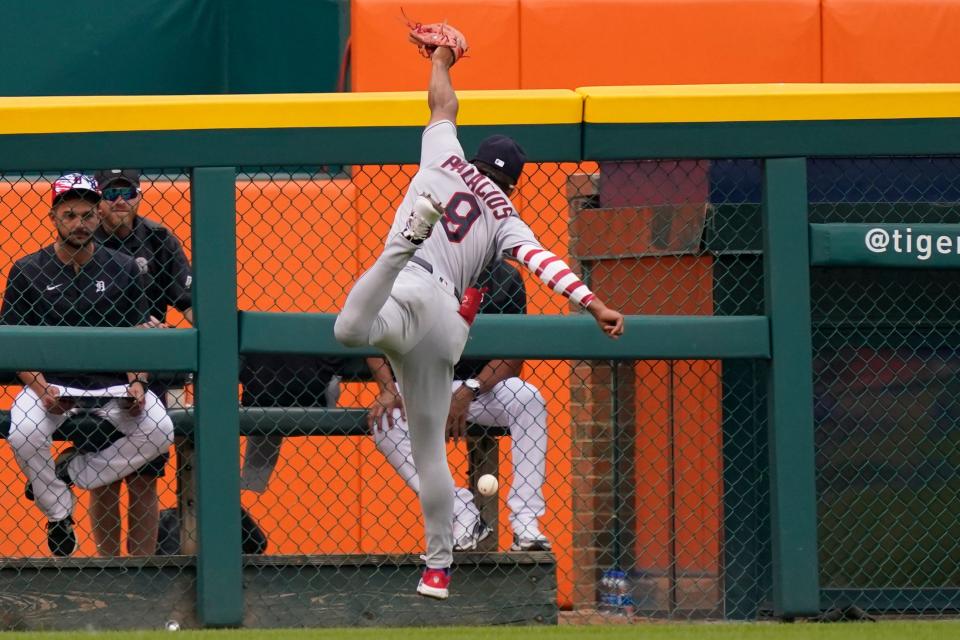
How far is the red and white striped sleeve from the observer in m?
5.69

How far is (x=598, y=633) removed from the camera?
6191 millimetres

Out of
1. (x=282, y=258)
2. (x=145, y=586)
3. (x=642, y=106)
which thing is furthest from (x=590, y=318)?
(x=282, y=258)

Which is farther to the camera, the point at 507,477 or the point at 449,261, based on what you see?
the point at 507,477

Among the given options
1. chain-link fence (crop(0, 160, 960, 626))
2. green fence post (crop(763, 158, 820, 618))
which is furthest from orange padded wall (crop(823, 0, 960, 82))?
green fence post (crop(763, 158, 820, 618))

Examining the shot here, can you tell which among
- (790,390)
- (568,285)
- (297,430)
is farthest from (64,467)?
A: (790,390)

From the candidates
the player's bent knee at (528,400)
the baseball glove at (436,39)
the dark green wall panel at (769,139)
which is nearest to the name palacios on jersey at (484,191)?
the baseball glove at (436,39)

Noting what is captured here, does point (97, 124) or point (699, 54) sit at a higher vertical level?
point (699, 54)

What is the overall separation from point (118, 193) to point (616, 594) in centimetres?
295

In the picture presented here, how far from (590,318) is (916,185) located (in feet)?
5.86

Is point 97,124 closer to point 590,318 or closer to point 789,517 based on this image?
point 590,318

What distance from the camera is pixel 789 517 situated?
699cm

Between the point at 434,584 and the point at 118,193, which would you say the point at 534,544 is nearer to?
the point at 434,584

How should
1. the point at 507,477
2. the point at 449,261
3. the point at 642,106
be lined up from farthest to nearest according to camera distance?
the point at 507,477 → the point at 642,106 → the point at 449,261

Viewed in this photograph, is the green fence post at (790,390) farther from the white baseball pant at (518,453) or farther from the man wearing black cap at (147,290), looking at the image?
the man wearing black cap at (147,290)
